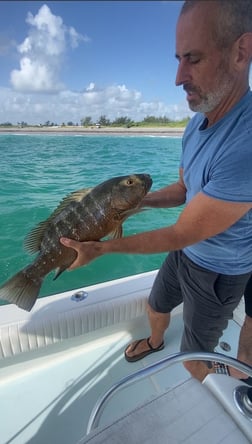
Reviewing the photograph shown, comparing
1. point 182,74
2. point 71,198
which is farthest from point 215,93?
point 71,198

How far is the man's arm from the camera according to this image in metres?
1.05

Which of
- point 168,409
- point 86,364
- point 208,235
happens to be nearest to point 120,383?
point 168,409

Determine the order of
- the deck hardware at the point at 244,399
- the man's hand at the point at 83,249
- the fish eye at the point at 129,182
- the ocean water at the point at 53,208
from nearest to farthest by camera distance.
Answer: the deck hardware at the point at 244,399, the man's hand at the point at 83,249, the fish eye at the point at 129,182, the ocean water at the point at 53,208

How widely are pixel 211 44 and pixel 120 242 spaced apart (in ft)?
2.65

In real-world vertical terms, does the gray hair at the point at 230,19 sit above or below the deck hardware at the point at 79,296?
above

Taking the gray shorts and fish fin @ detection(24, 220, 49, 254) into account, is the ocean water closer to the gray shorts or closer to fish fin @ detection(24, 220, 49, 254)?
fish fin @ detection(24, 220, 49, 254)

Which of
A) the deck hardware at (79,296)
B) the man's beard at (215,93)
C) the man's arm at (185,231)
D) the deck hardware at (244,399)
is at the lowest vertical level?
the deck hardware at (79,296)

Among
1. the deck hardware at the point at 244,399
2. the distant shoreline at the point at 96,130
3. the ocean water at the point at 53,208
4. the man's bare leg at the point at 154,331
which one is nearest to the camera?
the deck hardware at the point at 244,399

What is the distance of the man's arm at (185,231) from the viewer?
3.43ft

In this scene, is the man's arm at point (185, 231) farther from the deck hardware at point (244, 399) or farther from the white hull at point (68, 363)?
the white hull at point (68, 363)

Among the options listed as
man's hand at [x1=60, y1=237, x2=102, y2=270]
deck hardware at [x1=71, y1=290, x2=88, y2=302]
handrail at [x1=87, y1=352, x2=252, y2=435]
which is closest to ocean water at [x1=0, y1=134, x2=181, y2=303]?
deck hardware at [x1=71, y1=290, x2=88, y2=302]

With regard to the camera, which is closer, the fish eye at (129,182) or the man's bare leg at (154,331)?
the fish eye at (129,182)

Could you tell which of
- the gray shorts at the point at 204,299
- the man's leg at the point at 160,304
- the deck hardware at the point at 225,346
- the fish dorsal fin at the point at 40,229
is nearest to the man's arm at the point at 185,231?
the fish dorsal fin at the point at 40,229

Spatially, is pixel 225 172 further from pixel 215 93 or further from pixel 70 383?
pixel 70 383
